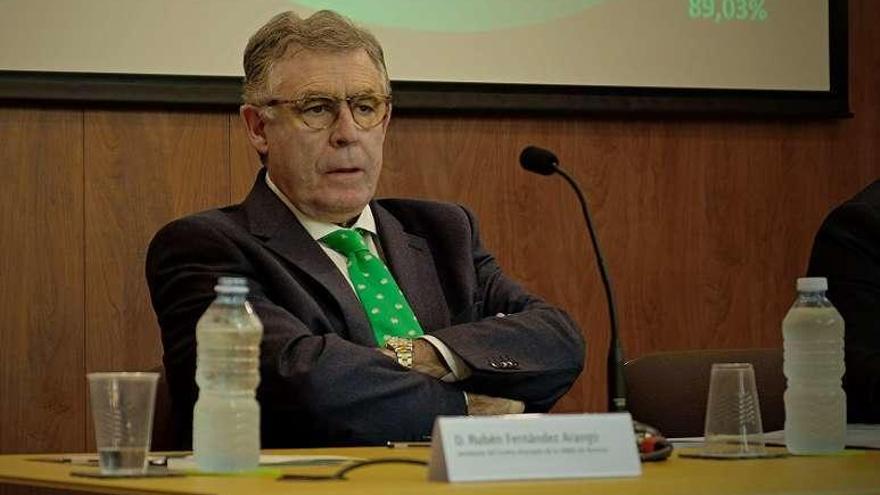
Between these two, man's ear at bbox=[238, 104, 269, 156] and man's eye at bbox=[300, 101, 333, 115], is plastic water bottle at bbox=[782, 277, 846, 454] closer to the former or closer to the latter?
man's eye at bbox=[300, 101, 333, 115]

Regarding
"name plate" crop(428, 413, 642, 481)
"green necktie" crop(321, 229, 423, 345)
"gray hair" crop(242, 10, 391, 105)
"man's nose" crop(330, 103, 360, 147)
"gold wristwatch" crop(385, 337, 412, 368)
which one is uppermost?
"gray hair" crop(242, 10, 391, 105)

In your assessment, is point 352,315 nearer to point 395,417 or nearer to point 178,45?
point 395,417

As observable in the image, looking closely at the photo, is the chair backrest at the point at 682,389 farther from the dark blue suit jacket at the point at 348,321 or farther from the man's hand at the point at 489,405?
the man's hand at the point at 489,405

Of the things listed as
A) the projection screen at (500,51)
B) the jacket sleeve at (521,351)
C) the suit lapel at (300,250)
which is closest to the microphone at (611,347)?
the jacket sleeve at (521,351)

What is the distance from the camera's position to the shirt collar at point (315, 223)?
11.5 ft

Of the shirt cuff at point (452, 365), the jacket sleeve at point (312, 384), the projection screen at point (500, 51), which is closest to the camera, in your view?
the jacket sleeve at point (312, 384)

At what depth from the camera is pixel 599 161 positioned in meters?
4.84

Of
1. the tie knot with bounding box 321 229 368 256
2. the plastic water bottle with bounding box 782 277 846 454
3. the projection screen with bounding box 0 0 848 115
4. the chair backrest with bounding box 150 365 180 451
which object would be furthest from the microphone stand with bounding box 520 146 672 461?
the projection screen with bounding box 0 0 848 115

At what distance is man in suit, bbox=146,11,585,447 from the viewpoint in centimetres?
304

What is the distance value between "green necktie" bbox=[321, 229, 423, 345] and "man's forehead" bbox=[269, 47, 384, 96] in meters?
0.31

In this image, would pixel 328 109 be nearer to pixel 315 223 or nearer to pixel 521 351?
pixel 315 223

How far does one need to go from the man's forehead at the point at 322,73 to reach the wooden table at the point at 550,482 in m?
1.43

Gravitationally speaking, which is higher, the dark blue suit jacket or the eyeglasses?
the eyeglasses

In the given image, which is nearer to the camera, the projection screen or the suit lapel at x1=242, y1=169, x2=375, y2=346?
the suit lapel at x1=242, y1=169, x2=375, y2=346
